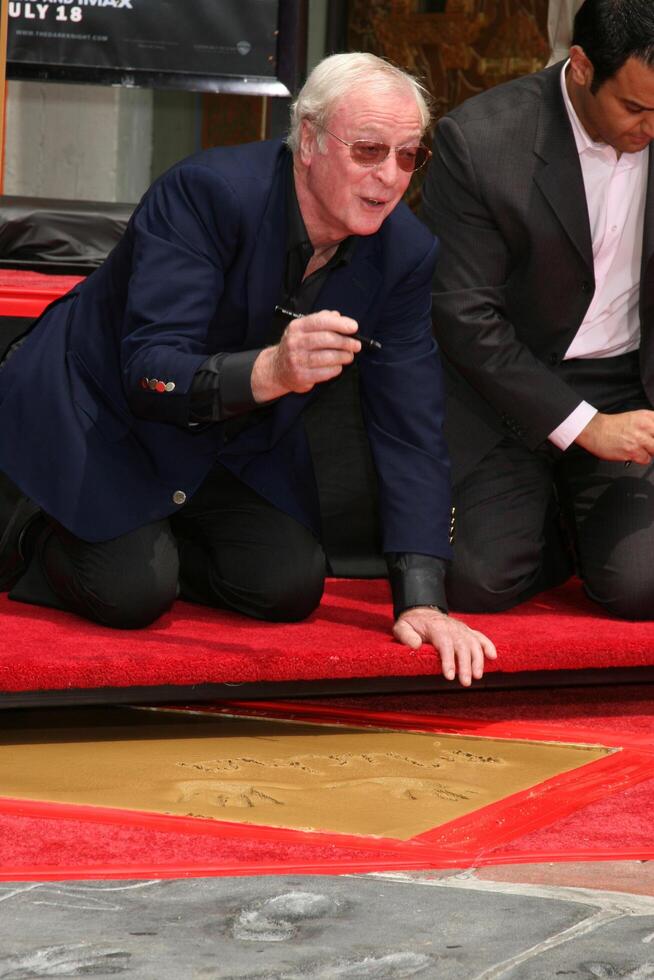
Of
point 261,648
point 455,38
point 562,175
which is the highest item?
point 455,38

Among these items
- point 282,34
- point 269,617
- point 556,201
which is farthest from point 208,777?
point 282,34

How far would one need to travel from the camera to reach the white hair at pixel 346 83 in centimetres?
203

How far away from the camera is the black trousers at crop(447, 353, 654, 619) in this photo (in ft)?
8.30

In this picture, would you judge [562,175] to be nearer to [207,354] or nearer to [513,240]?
[513,240]

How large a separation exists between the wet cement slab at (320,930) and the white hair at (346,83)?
3.47 feet

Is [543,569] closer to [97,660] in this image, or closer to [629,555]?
[629,555]

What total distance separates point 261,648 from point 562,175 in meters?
0.96

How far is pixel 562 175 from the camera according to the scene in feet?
8.14

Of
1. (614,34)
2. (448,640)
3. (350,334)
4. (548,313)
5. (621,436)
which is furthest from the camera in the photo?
(548,313)

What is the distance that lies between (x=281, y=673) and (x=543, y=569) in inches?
31.7

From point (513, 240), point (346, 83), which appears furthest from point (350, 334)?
point (513, 240)

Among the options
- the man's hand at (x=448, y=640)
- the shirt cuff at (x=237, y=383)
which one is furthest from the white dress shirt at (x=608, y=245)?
the shirt cuff at (x=237, y=383)

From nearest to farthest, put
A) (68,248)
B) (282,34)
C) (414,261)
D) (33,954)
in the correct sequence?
1. (33,954)
2. (414,261)
3. (68,248)
4. (282,34)

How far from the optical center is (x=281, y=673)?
2109 millimetres
